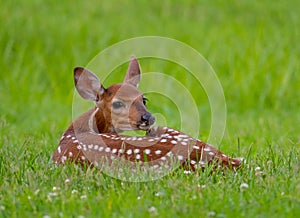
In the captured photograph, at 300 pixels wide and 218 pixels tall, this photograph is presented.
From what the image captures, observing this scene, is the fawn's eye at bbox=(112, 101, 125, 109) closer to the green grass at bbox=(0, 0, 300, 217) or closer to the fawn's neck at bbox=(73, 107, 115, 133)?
the fawn's neck at bbox=(73, 107, 115, 133)

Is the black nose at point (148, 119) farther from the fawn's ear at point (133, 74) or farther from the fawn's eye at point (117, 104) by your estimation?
the fawn's ear at point (133, 74)

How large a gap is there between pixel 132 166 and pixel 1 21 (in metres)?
8.37

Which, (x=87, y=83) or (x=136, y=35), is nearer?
(x=87, y=83)

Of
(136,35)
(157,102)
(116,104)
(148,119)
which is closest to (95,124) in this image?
(116,104)

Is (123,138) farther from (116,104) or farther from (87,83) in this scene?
(87,83)

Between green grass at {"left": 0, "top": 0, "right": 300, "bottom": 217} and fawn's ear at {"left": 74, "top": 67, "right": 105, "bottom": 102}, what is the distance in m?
0.69

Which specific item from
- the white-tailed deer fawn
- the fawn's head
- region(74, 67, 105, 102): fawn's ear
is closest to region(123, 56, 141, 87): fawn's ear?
the white-tailed deer fawn

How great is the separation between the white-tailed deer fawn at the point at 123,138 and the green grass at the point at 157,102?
0.25 metres

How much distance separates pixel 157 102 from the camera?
11500 mm

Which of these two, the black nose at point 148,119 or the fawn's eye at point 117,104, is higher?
the fawn's eye at point 117,104

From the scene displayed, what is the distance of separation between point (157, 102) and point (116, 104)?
5.30m

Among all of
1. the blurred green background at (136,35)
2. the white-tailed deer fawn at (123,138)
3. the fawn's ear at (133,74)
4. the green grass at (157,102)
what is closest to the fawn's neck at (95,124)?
the white-tailed deer fawn at (123,138)

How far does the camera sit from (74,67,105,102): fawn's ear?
20.8 ft

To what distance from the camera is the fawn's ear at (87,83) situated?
635 cm
